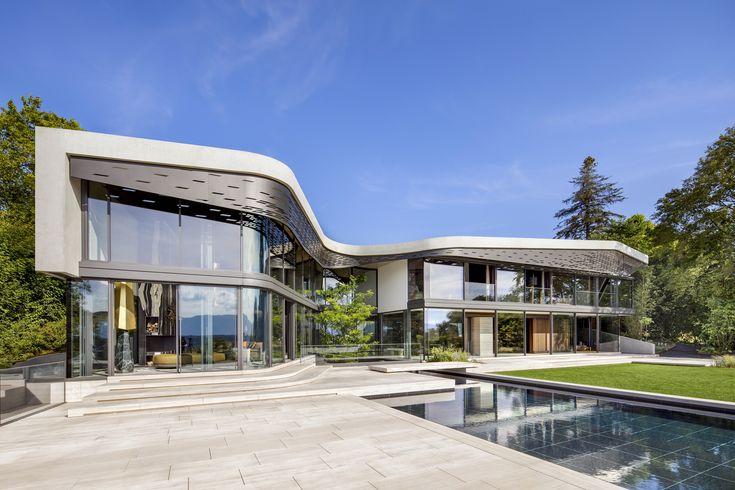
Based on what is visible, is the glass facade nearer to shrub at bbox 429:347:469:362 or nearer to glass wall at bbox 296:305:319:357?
glass wall at bbox 296:305:319:357

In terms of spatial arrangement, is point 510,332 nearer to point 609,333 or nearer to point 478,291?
point 478,291

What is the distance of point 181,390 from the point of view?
1018cm

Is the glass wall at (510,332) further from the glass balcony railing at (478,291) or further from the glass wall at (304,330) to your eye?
the glass wall at (304,330)

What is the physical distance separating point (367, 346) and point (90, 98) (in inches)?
824

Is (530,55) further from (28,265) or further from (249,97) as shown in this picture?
(28,265)

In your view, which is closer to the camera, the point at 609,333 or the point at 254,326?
the point at 254,326

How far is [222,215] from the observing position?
12656mm

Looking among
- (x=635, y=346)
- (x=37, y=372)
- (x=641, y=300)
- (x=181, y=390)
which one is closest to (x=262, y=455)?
(x=181, y=390)

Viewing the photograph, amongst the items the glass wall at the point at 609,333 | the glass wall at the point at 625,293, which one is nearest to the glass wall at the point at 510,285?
the glass wall at the point at 609,333

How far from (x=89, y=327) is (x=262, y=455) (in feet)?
26.3

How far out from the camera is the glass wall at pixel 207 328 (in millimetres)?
11773

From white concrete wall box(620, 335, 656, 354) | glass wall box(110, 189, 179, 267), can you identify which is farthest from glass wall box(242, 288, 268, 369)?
white concrete wall box(620, 335, 656, 354)

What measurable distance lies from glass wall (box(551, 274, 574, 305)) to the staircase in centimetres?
1874

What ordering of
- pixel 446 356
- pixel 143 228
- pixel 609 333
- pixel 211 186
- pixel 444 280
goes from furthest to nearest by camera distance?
1. pixel 609 333
2. pixel 444 280
3. pixel 446 356
4. pixel 143 228
5. pixel 211 186
